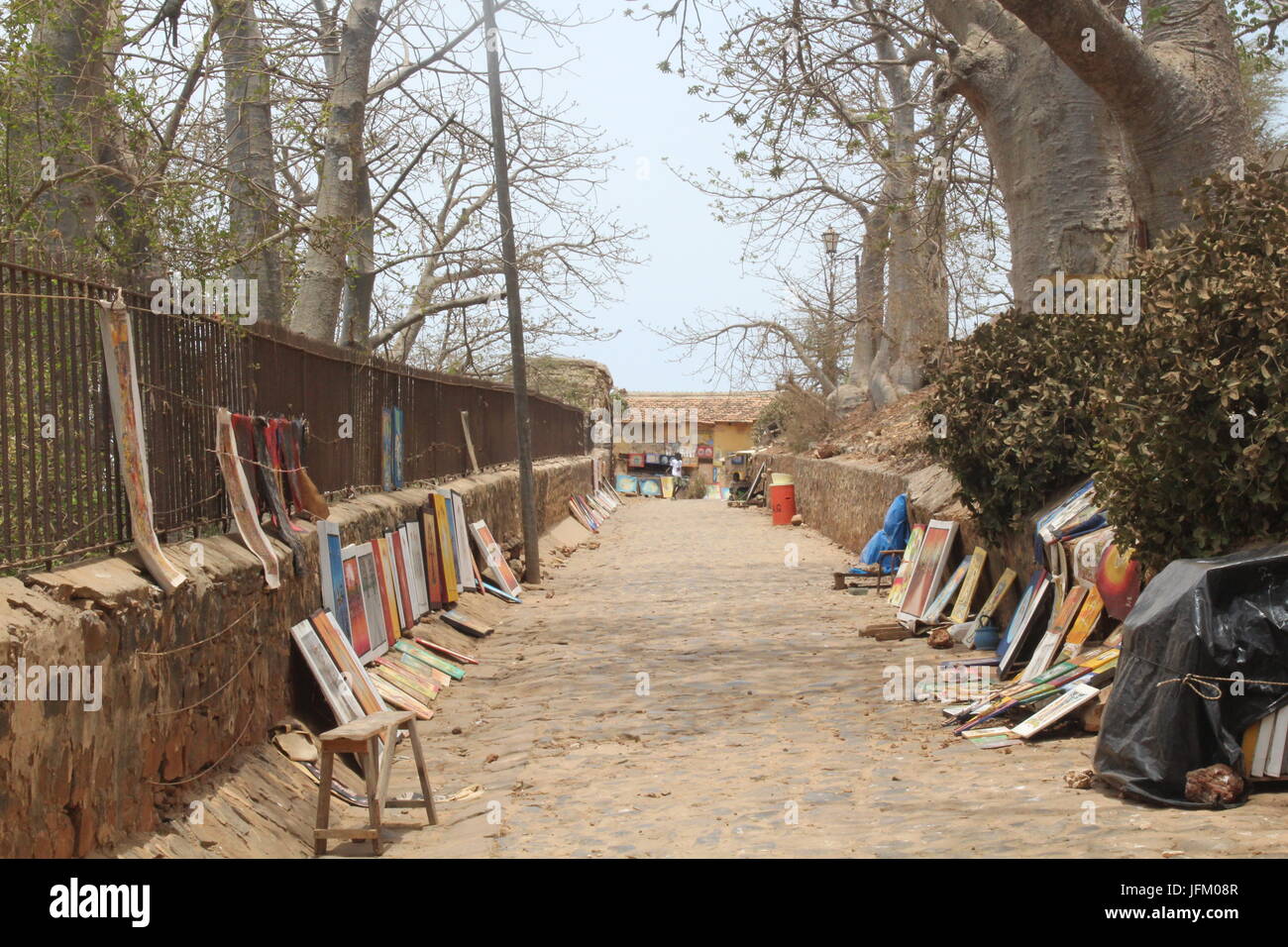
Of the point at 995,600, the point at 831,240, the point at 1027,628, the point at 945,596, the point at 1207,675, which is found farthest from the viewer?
the point at 831,240

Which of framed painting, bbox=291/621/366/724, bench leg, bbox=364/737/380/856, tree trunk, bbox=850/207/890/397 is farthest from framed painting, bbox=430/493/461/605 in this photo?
tree trunk, bbox=850/207/890/397

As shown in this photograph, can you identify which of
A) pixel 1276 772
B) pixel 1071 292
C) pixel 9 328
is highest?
pixel 1071 292

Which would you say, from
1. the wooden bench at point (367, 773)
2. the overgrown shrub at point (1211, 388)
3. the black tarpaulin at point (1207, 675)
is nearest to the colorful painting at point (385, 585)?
the wooden bench at point (367, 773)

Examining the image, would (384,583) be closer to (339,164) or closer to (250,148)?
(250,148)

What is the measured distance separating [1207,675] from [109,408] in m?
5.02

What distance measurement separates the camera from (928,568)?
40.4 feet

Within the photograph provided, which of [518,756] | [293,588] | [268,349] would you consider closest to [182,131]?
[268,349]

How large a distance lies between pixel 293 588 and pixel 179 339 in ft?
5.99

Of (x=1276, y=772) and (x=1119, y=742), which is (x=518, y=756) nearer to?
(x=1119, y=742)

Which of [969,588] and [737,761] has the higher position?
[969,588]

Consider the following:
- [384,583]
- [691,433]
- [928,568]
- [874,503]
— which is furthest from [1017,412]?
[691,433]

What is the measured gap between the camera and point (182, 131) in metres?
12.4

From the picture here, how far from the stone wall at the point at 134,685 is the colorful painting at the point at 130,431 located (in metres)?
0.10

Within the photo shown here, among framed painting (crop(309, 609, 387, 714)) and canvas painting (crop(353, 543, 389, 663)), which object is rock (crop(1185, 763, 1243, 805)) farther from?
canvas painting (crop(353, 543, 389, 663))
